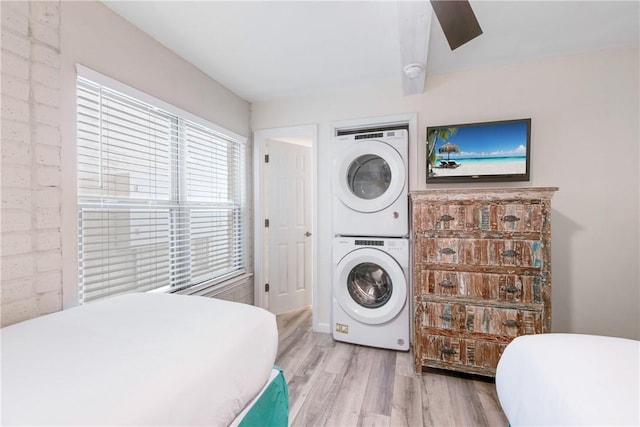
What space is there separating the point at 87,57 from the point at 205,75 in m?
1.02

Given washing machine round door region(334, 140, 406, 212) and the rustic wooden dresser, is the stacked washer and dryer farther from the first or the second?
the rustic wooden dresser

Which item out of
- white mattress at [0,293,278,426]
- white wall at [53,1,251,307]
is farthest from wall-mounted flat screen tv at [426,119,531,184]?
white wall at [53,1,251,307]

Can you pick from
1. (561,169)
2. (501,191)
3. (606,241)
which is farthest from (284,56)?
(606,241)

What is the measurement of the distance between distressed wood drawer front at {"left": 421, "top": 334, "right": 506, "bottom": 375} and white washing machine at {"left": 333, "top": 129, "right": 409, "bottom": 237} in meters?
0.88

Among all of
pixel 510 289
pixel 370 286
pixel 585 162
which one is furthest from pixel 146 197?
pixel 585 162

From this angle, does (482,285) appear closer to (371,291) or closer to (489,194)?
(489,194)

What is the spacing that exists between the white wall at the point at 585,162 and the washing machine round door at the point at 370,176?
74 centimetres

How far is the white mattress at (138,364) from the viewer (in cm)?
64

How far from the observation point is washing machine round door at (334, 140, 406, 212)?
96.3 inches

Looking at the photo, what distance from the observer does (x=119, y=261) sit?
1.80 m

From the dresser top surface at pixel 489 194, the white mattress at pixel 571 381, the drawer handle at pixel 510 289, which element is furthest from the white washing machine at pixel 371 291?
the white mattress at pixel 571 381

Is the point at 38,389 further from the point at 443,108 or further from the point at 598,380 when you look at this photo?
the point at 443,108

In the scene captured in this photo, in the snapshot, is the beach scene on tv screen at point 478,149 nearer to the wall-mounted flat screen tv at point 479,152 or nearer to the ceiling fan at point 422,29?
the wall-mounted flat screen tv at point 479,152

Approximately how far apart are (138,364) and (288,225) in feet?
8.75
